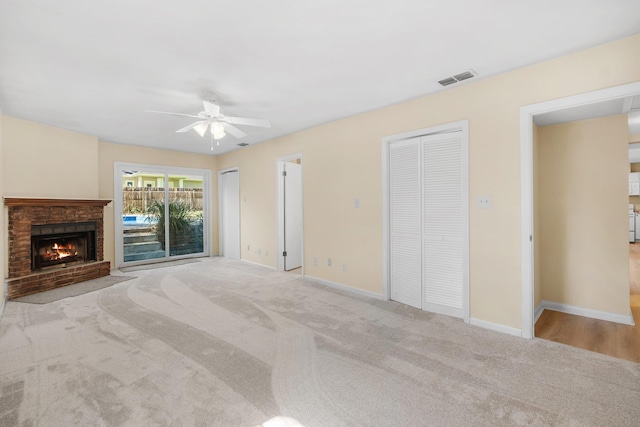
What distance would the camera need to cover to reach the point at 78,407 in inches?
73.6

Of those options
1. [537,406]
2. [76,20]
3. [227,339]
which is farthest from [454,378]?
[76,20]

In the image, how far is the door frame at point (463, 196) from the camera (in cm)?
316

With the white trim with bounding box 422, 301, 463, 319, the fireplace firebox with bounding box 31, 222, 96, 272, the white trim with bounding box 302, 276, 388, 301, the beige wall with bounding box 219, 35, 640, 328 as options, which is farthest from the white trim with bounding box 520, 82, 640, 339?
the fireplace firebox with bounding box 31, 222, 96, 272

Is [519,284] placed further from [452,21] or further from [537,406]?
[452,21]

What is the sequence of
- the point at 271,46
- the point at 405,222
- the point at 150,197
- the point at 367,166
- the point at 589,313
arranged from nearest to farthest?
the point at 271,46
the point at 589,313
the point at 405,222
the point at 367,166
the point at 150,197

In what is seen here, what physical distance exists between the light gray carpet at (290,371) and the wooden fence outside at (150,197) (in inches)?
115

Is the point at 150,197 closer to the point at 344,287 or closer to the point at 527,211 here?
the point at 344,287

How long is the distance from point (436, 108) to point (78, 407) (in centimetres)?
404

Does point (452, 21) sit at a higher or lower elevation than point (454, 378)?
higher

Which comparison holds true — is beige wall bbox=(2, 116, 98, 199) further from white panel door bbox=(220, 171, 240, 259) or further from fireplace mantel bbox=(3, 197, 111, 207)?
white panel door bbox=(220, 171, 240, 259)

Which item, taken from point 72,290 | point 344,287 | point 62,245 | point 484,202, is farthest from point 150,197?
point 484,202

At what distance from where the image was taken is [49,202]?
454 centimetres

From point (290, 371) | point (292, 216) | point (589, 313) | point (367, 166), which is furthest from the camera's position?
point (292, 216)

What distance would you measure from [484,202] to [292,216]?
143 inches
